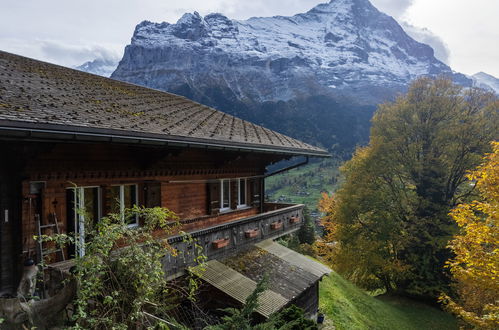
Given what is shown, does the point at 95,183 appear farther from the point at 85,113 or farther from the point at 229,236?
the point at 229,236

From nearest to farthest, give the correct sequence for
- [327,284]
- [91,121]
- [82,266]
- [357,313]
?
[82,266] → [91,121] → [357,313] → [327,284]

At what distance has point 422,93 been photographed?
21.8 metres

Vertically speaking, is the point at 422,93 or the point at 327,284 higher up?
the point at 422,93

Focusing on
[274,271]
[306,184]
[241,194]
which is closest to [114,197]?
[274,271]

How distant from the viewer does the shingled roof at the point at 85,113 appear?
505 centimetres

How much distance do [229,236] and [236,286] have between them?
152 cm

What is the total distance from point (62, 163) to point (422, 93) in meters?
21.3

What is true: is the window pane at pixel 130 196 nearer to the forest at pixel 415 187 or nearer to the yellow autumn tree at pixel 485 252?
the yellow autumn tree at pixel 485 252

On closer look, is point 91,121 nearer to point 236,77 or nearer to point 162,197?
point 162,197

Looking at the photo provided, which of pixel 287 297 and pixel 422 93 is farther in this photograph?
pixel 422 93

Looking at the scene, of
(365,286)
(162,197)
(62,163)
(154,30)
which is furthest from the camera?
(154,30)

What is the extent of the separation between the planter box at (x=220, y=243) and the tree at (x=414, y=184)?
1386 cm

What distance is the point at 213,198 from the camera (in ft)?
36.6

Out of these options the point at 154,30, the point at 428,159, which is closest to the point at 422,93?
the point at 428,159
